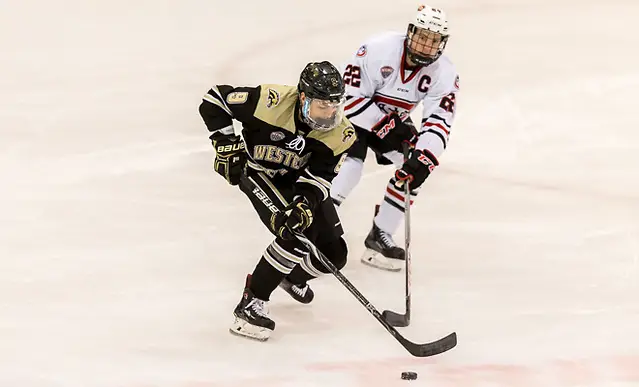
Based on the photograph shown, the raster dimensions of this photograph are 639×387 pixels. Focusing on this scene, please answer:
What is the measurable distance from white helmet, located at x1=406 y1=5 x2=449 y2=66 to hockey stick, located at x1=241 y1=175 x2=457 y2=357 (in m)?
0.99

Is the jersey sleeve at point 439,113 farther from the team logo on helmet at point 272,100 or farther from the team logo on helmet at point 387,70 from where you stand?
the team logo on helmet at point 272,100

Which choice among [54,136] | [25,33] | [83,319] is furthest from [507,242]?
[25,33]

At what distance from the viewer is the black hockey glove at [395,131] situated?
14.2ft

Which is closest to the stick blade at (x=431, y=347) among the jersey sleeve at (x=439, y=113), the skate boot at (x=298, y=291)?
the skate boot at (x=298, y=291)

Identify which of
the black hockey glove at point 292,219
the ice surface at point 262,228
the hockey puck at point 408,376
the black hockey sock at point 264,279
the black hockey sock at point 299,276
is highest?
the black hockey glove at point 292,219

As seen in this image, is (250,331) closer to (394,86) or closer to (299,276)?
(299,276)

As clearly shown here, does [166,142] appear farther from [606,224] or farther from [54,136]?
[606,224]

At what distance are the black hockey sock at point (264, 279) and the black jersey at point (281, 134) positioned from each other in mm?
290

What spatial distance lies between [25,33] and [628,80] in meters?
3.89

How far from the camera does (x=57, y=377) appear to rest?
3.31 m

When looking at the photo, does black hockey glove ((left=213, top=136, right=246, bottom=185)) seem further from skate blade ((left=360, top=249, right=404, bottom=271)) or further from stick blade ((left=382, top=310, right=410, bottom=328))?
skate blade ((left=360, top=249, right=404, bottom=271))

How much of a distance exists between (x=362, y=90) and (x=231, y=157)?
936 mm

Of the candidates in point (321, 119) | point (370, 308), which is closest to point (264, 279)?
point (370, 308)

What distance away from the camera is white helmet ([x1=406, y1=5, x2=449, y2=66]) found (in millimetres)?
4148
